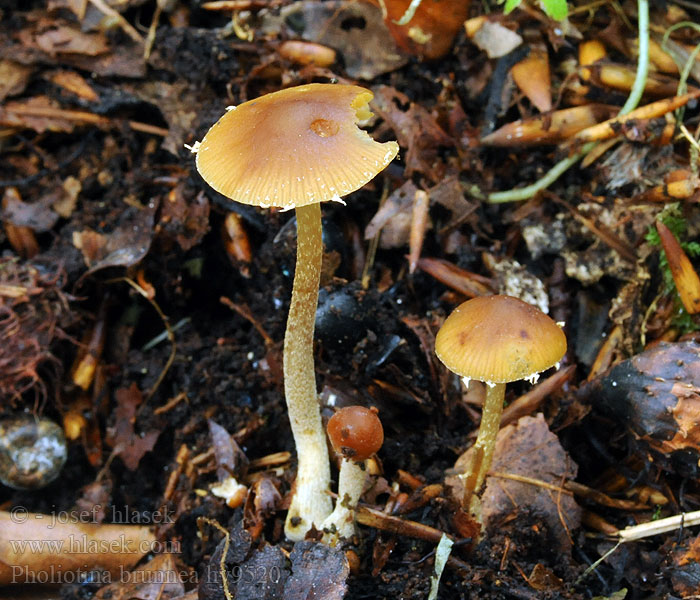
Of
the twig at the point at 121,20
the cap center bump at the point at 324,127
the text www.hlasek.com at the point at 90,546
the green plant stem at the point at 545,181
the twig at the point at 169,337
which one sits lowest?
the text www.hlasek.com at the point at 90,546

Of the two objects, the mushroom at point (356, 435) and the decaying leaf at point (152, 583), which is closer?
the mushroom at point (356, 435)

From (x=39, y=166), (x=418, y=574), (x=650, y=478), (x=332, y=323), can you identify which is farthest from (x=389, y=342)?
(x=39, y=166)

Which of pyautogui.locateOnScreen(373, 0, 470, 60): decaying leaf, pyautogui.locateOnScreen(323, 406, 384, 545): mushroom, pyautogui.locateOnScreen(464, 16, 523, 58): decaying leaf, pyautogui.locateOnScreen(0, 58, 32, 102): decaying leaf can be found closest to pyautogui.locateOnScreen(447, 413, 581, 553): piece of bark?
pyautogui.locateOnScreen(323, 406, 384, 545): mushroom

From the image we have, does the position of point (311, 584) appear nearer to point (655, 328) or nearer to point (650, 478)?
point (650, 478)

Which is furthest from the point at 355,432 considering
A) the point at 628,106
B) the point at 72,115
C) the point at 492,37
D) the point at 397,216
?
the point at 72,115

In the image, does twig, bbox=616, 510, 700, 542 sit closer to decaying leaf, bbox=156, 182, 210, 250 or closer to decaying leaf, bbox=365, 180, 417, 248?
decaying leaf, bbox=365, 180, 417, 248

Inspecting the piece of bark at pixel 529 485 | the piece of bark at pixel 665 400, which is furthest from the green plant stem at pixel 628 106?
the piece of bark at pixel 529 485

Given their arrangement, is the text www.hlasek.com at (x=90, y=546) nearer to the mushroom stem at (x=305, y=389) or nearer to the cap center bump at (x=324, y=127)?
the mushroom stem at (x=305, y=389)

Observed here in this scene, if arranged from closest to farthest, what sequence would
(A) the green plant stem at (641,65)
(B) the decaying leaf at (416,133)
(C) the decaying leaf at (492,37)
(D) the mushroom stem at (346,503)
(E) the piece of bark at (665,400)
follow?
(E) the piece of bark at (665,400)
(D) the mushroom stem at (346,503)
(A) the green plant stem at (641,65)
(B) the decaying leaf at (416,133)
(C) the decaying leaf at (492,37)
